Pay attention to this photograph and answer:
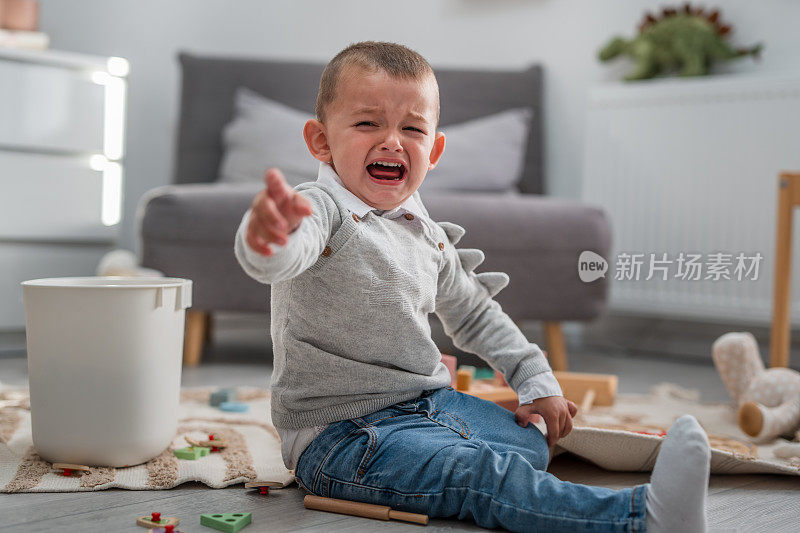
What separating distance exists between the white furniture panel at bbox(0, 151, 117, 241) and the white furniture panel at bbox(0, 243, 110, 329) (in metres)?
0.03

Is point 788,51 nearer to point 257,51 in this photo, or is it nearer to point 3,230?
point 257,51

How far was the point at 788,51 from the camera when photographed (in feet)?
6.29

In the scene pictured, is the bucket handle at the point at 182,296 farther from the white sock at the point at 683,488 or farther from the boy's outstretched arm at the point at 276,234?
the white sock at the point at 683,488

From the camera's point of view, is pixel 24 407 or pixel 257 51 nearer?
pixel 24 407

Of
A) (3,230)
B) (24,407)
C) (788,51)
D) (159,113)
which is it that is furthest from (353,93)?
(159,113)

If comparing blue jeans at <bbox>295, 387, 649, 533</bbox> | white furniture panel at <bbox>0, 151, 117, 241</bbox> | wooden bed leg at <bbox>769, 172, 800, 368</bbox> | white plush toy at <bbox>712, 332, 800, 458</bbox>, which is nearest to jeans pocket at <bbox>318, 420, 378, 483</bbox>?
blue jeans at <bbox>295, 387, 649, 533</bbox>

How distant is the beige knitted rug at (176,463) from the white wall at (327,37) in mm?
1357

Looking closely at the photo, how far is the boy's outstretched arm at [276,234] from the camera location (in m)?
0.59

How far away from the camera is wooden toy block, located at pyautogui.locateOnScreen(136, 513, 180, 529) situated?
0.68m

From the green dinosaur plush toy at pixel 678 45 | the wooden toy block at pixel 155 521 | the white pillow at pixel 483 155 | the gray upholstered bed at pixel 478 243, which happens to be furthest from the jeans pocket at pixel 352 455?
the green dinosaur plush toy at pixel 678 45

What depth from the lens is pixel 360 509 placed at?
724mm

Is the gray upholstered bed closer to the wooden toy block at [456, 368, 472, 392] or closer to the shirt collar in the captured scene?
the wooden toy block at [456, 368, 472, 392]

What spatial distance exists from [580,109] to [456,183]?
1.78 feet

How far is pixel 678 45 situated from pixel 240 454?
1.53 meters
